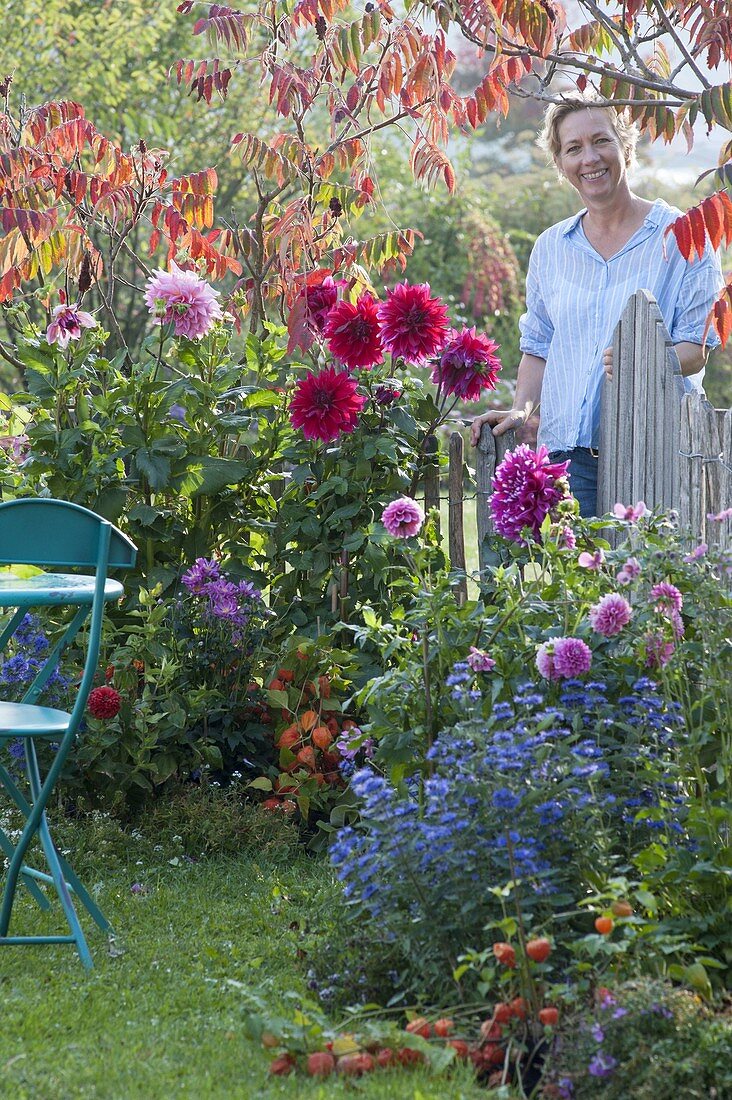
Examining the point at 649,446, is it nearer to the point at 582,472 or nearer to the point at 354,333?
the point at 582,472

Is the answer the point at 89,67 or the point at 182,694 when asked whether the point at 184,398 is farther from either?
the point at 89,67

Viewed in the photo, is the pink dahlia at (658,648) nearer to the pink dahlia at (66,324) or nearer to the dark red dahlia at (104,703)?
the dark red dahlia at (104,703)

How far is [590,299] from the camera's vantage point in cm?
399

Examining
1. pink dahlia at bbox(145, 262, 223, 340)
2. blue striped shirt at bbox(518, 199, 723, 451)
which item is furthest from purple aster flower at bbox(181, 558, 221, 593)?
blue striped shirt at bbox(518, 199, 723, 451)

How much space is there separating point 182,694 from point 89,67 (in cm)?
996

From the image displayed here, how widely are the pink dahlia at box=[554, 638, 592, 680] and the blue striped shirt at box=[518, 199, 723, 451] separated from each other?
1.32 meters

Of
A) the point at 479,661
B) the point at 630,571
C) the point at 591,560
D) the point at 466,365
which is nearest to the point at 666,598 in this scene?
the point at 630,571

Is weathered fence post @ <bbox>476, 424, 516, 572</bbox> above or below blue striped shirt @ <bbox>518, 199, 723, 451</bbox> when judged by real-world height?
below

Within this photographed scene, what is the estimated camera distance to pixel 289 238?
454cm

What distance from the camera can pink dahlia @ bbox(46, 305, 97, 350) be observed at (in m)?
4.10

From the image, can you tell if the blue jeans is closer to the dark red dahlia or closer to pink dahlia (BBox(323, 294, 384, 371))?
pink dahlia (BBox(323, 294, 384, 371))

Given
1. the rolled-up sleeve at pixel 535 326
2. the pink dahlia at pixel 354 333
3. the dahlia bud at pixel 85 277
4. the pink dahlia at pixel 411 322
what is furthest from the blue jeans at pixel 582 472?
the dahlia bud at pixel 85 277

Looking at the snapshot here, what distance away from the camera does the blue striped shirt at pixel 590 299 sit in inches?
149

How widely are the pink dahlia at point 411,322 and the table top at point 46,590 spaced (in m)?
1.25
